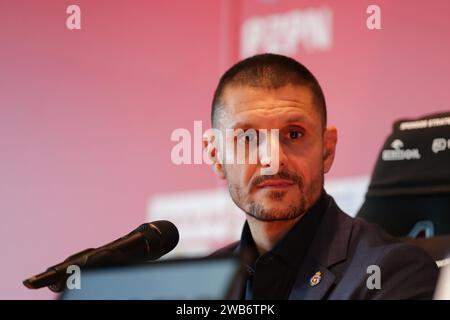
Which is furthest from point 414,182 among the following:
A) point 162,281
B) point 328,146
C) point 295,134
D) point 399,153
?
point 162,281

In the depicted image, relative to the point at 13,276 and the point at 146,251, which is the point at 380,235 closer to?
the point at 146,251

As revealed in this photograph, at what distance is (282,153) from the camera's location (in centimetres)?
152

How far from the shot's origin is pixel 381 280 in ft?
4.76

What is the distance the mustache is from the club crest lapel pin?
19cm

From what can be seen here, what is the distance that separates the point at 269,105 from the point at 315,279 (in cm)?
36

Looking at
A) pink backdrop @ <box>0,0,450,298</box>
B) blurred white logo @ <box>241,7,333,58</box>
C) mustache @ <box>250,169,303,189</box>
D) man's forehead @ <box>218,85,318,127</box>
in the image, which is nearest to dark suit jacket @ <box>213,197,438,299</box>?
mustache @ <box>250,169,303,189</box>

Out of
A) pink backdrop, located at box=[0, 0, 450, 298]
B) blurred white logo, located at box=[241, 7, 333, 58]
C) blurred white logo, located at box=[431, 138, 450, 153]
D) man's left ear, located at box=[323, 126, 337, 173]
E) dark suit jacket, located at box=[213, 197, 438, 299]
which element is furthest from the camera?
blurred white logo, located at box=[241, 7, 333, 58]

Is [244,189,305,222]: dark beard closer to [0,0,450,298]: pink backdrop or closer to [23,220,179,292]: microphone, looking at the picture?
[23,220,179,292]: microphone

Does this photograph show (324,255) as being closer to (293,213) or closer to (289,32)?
(293,213)

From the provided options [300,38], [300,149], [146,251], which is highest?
[300,38]

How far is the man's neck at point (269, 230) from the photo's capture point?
1.57 m

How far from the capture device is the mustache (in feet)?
4.99
